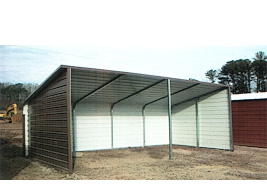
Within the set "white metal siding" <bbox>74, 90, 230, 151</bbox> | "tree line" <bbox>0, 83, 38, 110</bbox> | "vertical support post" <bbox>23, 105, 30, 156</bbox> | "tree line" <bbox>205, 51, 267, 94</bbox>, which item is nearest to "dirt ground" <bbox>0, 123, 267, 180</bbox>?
"vertical support post" <bbox>23, 105, 30, 156</bbox>

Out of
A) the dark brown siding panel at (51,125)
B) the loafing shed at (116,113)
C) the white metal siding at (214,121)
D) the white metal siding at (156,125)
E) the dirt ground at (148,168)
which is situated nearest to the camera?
the dirt ground at (148,168)

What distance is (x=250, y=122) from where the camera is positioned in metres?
10.7

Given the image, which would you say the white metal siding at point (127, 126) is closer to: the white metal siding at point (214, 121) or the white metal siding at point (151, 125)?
the white metal siding at point (151, 125)

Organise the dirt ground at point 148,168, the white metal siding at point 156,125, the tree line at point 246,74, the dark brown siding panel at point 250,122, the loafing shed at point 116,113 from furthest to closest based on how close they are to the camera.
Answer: the tree line at point 246,74, the white metal siding at point 156,125, the dark brown siding panel at point 250,122, the loafing shed at point 116,113, the dirt ground at point 148,168

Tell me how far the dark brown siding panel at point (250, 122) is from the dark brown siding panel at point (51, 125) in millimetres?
8259

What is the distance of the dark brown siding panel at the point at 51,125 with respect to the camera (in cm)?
601

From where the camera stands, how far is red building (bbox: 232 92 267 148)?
10258 mm

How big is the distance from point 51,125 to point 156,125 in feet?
21.9

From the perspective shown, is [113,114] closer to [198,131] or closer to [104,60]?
[104,60]

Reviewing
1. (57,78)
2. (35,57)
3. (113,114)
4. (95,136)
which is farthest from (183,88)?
(35,57)

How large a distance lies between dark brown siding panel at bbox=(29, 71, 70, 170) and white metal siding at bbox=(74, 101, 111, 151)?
210 centimetres

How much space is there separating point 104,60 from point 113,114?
290cm

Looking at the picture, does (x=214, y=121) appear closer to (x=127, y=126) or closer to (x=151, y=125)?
(x=151, y=125)

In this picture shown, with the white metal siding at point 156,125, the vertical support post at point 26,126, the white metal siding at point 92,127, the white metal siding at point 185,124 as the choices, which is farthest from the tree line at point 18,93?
the white metal siding at point 185,124
